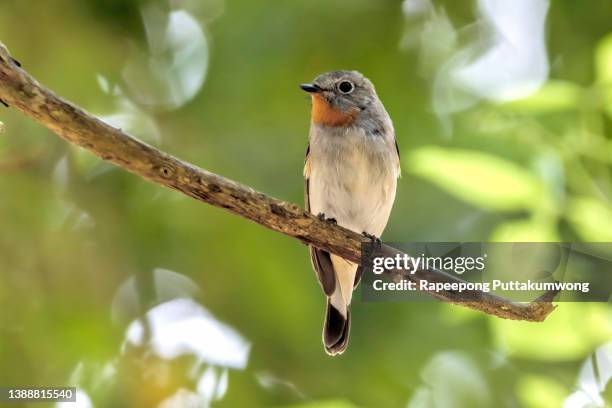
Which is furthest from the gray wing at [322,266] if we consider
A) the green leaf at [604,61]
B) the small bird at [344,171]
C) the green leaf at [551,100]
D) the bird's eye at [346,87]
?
the green leaf at [604,61]

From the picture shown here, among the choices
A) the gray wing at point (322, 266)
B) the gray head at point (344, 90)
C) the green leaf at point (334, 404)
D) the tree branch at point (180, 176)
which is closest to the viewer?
the tree branch at point (180, 176)

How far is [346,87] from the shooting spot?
5418 mm

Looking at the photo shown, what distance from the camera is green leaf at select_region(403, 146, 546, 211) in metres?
4.93

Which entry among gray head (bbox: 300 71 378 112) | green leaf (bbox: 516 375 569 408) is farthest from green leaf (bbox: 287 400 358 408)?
gray head (bbox: 300 71 378 112)

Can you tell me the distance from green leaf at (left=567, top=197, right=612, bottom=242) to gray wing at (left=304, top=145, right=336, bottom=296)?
1593 mm

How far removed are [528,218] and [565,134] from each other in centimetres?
71

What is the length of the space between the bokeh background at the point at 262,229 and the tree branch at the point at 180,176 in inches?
42.4

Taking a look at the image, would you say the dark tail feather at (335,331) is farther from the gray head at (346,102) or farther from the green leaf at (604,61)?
the green leaf at (604,61)

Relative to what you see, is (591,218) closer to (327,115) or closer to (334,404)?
(327,115)

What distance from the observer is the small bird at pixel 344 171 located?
5.06 meters

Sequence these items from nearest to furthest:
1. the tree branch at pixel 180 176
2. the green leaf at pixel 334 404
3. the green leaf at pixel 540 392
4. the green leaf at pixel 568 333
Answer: the tree branch at pixel 180 176
the green leaf at pixel 568 333
the green leaf at pixel 540 392
the green leaf at pixel 334 404

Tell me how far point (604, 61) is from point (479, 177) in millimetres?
1154

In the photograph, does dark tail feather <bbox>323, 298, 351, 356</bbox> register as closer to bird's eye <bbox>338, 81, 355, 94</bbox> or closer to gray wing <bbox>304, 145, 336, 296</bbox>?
gray wing <bbox>304, 145, 336, 296</bbox>

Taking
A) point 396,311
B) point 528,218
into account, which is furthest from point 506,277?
point 396,311
